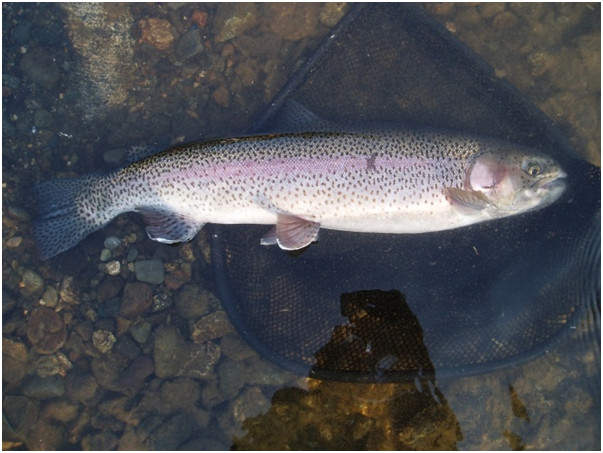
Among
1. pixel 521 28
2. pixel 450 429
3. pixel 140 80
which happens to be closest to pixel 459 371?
pixel 450 429

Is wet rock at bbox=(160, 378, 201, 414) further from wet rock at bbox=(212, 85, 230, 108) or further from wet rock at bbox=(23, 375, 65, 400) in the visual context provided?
wet rock at bbox=(212, 85, 230, 108)

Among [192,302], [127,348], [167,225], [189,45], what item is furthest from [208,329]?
[189,45]

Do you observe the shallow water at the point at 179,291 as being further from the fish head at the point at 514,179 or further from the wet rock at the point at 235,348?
the fish head at the point at 514,179

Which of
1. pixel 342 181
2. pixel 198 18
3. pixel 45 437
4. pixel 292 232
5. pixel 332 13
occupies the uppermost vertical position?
pixel 332 13

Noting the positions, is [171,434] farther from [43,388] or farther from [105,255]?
[105,255]

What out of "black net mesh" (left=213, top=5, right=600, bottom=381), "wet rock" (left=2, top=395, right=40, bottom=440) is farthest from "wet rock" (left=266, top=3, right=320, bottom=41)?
"wet rock" (left=2, top=395, right=40, bottom=440)

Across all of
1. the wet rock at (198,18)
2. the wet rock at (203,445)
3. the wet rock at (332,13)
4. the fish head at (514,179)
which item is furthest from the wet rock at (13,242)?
the fish head at (514,179)

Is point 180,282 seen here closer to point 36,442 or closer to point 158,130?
point 158,130
